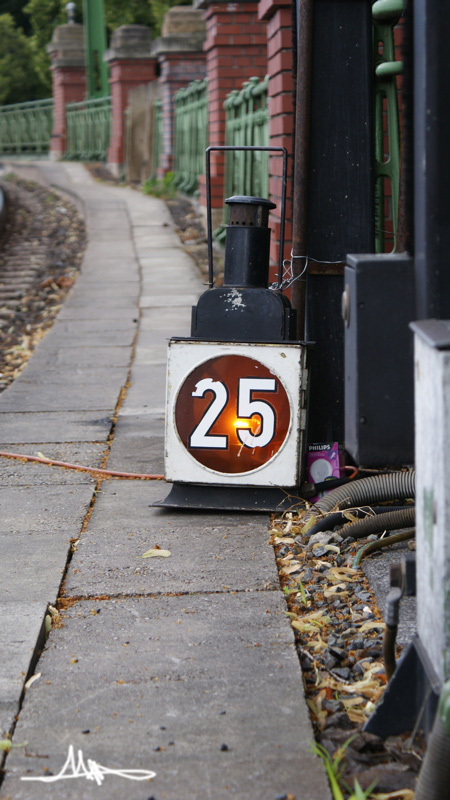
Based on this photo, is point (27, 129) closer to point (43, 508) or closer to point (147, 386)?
point (147, 386)

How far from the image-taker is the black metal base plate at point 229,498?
4.03 meters

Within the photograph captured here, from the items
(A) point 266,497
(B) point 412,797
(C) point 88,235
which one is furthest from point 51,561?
(C) point 88,235

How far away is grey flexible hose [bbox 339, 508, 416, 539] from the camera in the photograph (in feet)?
11.9

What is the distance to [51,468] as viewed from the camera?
470cm

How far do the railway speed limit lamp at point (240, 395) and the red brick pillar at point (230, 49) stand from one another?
24.0ft

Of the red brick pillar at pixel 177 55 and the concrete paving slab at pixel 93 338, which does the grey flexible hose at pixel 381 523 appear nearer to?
the concrete paving slab at pixel 93 338

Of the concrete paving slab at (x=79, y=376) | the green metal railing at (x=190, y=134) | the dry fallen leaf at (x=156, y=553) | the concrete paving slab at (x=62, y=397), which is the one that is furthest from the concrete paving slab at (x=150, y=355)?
A: the green metal railing at (x=190, y=134)

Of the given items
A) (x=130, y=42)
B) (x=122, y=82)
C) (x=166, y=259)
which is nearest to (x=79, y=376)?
(x=166, y=259)

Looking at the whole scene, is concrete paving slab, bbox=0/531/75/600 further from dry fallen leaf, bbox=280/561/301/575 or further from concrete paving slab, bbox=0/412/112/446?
concrete paving slab, bbox=0/412/112/446

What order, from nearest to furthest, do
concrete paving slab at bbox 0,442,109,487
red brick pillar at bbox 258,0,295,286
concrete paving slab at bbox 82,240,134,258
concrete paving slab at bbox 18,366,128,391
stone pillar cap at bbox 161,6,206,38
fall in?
1. concrete paving slab at bbox 0,442,109,487
2. red brick pillar at bbox 258,0,295,286
3. concrete paving slab at bbox 18,366,128,391
4. concrete paving slab at bbox 82,240,134,258
5. stone pillar cap at bbox 161,6,206,38

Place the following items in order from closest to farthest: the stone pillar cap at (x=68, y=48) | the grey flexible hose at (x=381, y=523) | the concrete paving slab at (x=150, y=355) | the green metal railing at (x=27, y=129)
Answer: the grey flexible hose at (x=381, y=523) < the concrete paving slab at (x=150, y=355) < the stone pillar cap at (x=68, y=48) < the green metal railing at (x=27, y=129)

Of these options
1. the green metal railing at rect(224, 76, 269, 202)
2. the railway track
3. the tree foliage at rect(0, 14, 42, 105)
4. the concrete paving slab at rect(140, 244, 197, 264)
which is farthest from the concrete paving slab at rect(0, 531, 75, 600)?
the tree foliage at rect(0, 14, 42, 105)

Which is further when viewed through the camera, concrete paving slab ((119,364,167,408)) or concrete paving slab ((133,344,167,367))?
concrete paving slab ((133,344,167,367))

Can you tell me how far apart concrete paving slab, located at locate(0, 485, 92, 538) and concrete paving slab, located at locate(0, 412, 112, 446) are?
0.76 meters
